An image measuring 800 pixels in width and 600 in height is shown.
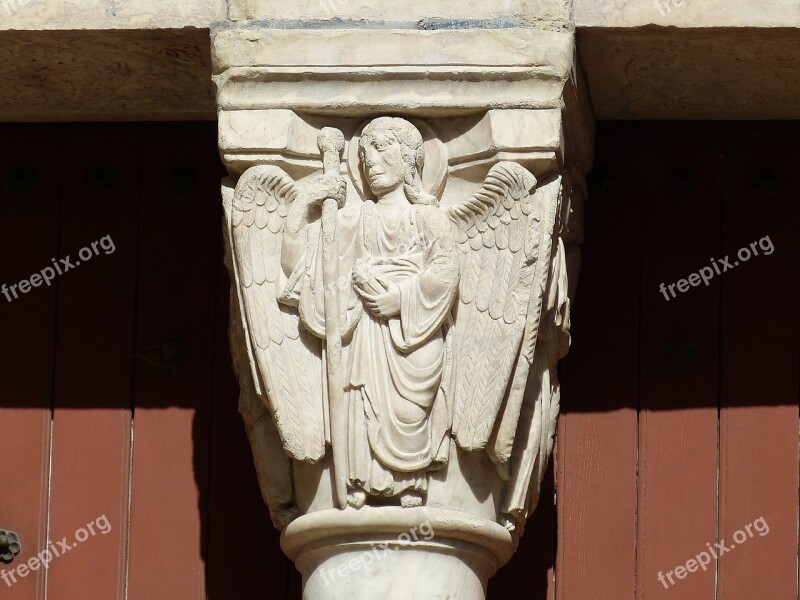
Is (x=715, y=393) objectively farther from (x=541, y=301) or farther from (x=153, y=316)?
(x=153, y=316)

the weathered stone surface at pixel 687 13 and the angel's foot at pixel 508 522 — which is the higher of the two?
the weathered stone surface at pixel 687 13

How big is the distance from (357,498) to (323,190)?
24.1 inches

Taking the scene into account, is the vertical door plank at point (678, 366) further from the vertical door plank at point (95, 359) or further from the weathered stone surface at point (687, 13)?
the vertical door plank at point (95, 359)

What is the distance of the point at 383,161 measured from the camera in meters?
4.34

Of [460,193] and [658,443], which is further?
[658,443]

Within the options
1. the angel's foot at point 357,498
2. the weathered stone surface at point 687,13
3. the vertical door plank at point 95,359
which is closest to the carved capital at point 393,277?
the angel's foot at point 357,498

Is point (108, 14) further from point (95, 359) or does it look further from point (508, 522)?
point (508, 522)

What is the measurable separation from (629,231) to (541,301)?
2.11 feet

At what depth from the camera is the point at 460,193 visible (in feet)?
14.4

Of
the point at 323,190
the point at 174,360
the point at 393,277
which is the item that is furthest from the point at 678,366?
the point at 174,360

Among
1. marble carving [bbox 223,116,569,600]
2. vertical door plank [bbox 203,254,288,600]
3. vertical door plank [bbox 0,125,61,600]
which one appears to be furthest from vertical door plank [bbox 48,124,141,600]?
marble carving [bbox 223,116,569,600]

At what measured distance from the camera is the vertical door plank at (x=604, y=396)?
4.71m

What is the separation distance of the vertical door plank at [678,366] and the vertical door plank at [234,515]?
31.7 inches

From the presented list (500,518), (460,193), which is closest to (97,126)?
(460,193)
